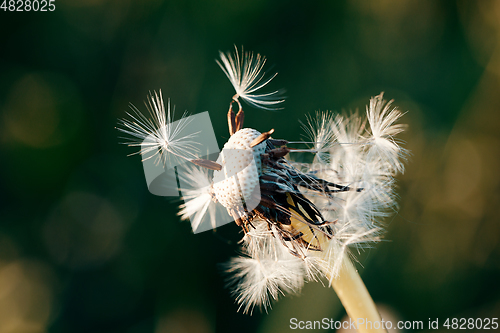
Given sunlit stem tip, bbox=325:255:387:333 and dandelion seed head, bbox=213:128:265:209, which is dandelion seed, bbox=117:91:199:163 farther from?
sunlit stem tip, bbox=325:255:387:333

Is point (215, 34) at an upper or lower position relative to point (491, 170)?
upper

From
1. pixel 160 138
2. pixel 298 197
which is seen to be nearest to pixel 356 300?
pixel 298 197

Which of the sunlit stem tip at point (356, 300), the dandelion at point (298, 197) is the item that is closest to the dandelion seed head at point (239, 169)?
the dandelion at point (298, 197)

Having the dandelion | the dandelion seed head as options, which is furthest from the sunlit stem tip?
the dandelion seed head

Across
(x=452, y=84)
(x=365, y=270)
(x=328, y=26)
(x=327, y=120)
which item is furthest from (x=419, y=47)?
(x=365, y=270)

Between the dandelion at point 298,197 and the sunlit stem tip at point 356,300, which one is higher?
the dandelion at point 298,197

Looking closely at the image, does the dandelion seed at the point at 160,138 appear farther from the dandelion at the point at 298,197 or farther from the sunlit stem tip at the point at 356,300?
the sunlit stem tip at the point at 356,300

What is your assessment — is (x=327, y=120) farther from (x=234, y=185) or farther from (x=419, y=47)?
(x=419, y=47)

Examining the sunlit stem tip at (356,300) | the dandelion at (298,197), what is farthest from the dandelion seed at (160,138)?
the sunlit stem tip at (356,300)

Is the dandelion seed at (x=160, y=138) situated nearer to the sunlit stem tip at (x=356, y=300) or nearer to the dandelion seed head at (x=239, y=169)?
the dandelion seed head at (x=239, y=169)
